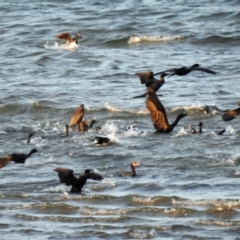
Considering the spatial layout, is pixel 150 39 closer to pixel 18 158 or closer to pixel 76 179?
pixel 18 158

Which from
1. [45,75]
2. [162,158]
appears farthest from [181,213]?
[45,75]

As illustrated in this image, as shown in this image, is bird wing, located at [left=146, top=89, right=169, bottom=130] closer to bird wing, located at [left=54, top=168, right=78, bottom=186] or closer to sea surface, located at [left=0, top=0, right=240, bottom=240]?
sea surface, located at [left=0, top=0, right=240, bottom=240]

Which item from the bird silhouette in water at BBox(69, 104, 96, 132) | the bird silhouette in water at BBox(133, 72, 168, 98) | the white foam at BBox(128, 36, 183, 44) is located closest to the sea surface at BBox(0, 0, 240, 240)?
the white foam at BBox(128, 36, 183, 44)

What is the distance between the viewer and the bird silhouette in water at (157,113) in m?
14.2

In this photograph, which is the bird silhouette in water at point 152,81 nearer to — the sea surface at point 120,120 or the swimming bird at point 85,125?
the sea surface at point 120,120

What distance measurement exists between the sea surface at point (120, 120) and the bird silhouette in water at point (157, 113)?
16cm

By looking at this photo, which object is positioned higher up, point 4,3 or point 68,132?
point 68,132

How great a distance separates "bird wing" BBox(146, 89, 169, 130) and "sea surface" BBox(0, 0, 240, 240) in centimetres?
24

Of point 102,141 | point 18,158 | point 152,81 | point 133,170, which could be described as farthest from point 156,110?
point 18,158

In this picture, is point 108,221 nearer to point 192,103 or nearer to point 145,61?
point 192,103

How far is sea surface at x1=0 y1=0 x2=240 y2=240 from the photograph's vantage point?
35.8ft

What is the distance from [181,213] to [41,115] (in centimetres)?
719

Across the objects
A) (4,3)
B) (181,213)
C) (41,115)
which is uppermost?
(181,213)

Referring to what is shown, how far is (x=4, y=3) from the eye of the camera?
34281 millimetres
